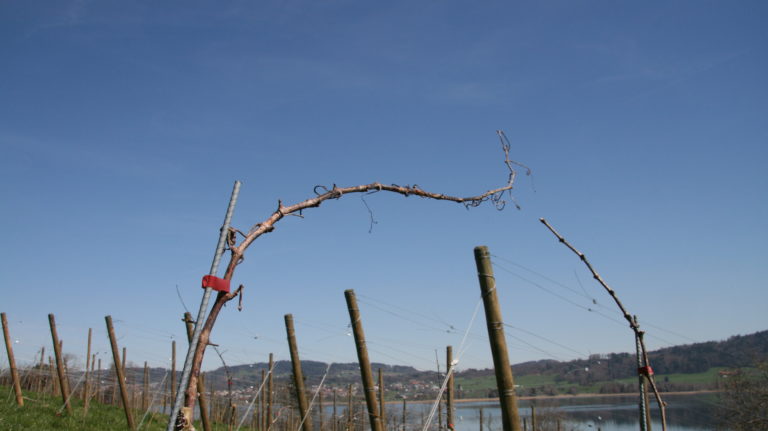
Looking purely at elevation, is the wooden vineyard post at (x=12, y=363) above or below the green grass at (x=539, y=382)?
above

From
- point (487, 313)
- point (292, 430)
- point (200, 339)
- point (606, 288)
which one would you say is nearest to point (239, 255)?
point (200, 339)

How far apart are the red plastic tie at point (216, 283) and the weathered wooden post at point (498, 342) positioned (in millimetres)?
1807

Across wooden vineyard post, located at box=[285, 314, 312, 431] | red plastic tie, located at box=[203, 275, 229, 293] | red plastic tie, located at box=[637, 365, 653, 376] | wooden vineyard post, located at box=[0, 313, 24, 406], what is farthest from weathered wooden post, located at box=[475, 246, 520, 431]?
wooden vineyard post, located at box=[0, 313, 24, 406]

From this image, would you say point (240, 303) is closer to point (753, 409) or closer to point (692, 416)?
point (753, 409)

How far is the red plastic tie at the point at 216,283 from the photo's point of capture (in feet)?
9.11

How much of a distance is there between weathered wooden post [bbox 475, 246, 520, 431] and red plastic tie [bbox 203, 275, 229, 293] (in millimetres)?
1807

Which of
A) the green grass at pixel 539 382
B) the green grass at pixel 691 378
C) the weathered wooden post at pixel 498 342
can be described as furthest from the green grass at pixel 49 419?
the green grass at pixel 691 378

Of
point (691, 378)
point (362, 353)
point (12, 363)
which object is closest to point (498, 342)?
point (362, 353)

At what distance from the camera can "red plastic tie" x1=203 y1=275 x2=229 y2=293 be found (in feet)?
9.11

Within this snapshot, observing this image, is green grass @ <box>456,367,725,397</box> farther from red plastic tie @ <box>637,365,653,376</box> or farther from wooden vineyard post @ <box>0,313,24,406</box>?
red plastic tie @ <box>637,365,653,376</box>

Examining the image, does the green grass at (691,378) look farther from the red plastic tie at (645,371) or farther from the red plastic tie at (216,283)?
the red plastic tie at (216,283)

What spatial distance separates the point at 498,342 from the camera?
3666mm

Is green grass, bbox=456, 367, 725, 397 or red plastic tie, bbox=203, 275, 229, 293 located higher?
red plastic tie, bbox=203, 275, 229, 293

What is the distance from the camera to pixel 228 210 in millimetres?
2965
